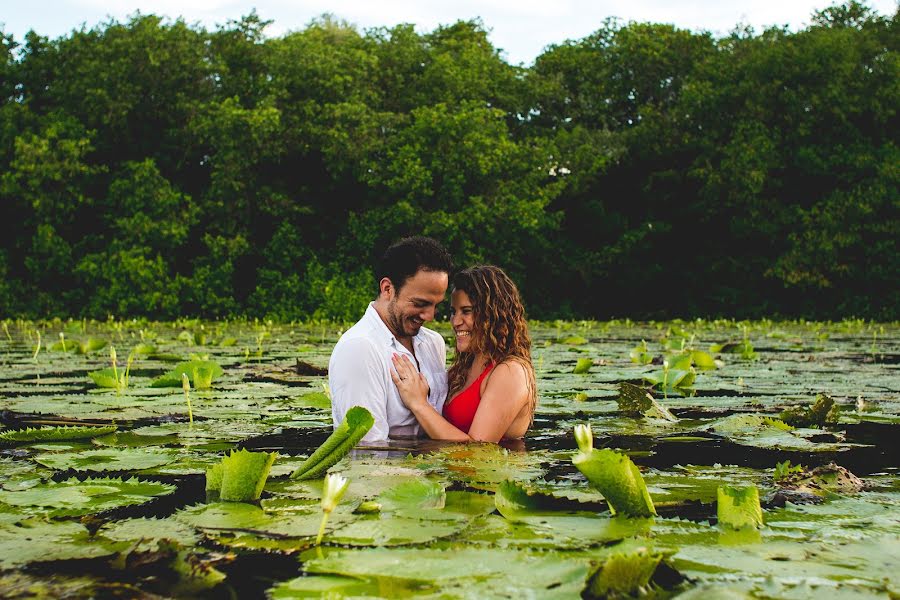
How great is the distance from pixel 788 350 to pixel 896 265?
1421 centimetres

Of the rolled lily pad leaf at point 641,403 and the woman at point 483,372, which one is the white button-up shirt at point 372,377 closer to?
the woman at point 483,372

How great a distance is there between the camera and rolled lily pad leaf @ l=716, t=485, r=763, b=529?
1.84 metres

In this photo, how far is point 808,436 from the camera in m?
3.38

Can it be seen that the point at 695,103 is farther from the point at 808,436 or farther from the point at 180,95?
the point at 808,436

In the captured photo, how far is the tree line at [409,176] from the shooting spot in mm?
19734

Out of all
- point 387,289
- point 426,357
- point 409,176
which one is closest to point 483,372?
point 426,357

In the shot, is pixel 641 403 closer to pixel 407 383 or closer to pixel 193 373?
pixel 407 383

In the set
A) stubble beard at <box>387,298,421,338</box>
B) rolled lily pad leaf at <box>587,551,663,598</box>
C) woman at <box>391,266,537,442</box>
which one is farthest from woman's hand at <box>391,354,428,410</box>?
rolled lily pad leaf at <box>587,551,663,598</box>

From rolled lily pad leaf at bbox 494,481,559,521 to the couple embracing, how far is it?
1224mm

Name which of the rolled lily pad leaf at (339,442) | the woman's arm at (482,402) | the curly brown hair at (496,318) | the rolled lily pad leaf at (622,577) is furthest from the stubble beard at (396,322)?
the rolled lily pad leaf at (622,577)

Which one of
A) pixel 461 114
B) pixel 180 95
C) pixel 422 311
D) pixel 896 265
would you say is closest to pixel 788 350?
pixel 422 311

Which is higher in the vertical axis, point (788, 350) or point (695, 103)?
point (695, 103)

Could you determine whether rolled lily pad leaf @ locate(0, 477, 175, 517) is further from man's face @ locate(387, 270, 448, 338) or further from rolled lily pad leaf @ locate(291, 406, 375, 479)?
man's face @ locate(387, 270, 448, 338)

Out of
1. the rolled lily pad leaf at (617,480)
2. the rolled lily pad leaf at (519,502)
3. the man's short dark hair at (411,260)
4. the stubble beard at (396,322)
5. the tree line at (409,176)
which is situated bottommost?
the rolled lily pad leaf at (519,502)
